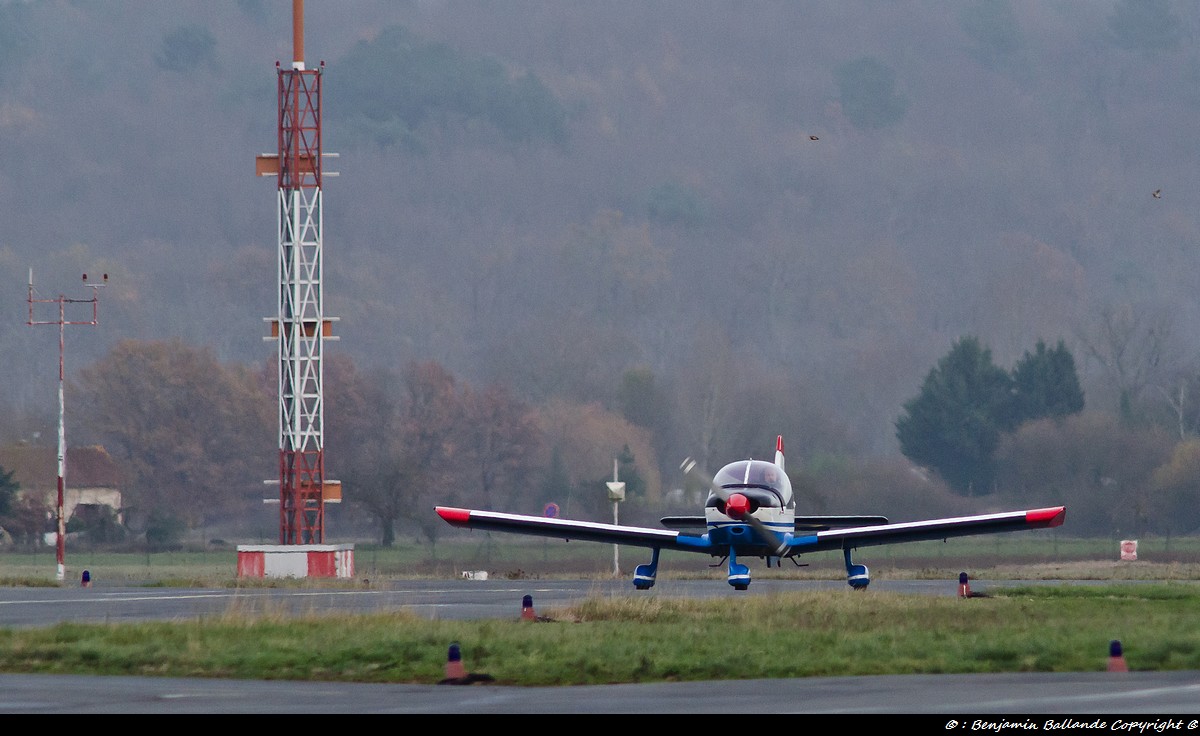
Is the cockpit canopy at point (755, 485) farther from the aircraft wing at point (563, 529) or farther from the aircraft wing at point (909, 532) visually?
the aircraft wing at point (563, 529)

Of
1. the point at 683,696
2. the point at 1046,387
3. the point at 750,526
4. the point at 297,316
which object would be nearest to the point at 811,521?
the point at 750,526

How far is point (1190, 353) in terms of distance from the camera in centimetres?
16012

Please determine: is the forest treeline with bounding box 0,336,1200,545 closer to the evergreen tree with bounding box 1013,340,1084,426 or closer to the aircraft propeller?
the evergreen tree with bounding box 1013,340,1084,426

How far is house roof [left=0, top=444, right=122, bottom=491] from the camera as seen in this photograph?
100562 millimetres

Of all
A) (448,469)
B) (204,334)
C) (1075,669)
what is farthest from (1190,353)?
(1075,669)

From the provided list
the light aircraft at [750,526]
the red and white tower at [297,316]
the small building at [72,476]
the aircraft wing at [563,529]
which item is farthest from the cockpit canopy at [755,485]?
the small building at [72,476]

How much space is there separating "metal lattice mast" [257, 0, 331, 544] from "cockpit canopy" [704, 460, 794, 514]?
25.5 metres

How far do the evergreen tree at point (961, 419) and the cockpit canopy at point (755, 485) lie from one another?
72114 millimetres

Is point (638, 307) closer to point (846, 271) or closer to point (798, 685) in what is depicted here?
point (846, 271)

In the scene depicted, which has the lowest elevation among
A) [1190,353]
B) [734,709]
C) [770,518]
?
[734,709]

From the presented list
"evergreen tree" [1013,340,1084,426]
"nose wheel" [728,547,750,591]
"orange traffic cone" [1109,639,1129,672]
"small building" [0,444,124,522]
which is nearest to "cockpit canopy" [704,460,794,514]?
"nose wheel" [728,547,750,591]

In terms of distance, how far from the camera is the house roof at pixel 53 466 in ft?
330

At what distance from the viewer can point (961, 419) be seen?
374 ft

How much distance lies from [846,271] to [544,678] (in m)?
182
